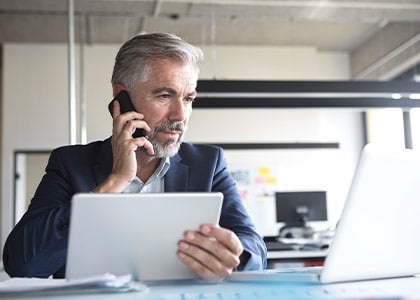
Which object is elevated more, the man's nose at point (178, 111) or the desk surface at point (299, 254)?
the man's nose at point (178, 111)

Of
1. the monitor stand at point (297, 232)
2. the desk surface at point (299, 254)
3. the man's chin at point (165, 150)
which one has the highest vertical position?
the man's chin at point (165, 150)

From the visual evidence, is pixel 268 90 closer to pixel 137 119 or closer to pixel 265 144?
pixel 137 119

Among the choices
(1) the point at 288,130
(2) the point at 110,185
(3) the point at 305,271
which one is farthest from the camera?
(1) the point at 288,130

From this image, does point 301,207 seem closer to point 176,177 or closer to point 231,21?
point 231,21

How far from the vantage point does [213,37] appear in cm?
735

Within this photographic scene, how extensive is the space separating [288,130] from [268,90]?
3.77m

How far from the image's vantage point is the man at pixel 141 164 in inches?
57.1

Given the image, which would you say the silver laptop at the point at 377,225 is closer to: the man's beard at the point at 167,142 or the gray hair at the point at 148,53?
the man's beard at the point at 167,142

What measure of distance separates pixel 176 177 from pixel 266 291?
35.7 inches

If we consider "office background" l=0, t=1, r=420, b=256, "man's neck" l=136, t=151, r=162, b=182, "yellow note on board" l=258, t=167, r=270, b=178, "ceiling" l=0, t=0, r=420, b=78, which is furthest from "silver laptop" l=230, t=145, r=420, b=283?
"yellow note on board" l=258, t=167, r=270, b=178

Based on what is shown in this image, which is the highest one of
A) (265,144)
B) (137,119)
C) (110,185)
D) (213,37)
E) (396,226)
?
(213,37)

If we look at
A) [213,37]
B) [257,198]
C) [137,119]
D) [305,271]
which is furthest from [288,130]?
[305,271]

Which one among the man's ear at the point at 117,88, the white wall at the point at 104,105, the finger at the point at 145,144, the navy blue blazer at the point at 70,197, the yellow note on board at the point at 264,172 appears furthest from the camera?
the yellow note on board at the point at 264,172

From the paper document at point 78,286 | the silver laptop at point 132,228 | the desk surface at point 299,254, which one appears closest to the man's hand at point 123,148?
the silver laptop at point 132,228
